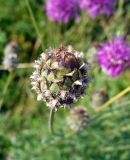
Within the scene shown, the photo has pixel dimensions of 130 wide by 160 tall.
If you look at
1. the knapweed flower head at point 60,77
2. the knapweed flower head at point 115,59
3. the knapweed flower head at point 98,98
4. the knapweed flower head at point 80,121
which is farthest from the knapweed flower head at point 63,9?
the knapweed flower head at point 60,77

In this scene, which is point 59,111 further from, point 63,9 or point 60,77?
point 60,77

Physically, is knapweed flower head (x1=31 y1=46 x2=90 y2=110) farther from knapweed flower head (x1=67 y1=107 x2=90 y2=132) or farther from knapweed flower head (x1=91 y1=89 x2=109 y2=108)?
knapweed flower head (x1=91 y1=89 x2=109 y2=108)

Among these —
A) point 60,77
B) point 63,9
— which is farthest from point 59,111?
point 60,77

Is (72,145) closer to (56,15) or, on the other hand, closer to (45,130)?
(45,130)

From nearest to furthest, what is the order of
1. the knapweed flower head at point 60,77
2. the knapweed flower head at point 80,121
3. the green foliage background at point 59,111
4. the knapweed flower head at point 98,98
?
the knapweed flower head at point 60,77, the knapweed flower head at point 80,121, the knapweed flower head at point 98,98, the green foliage background at point 59,111

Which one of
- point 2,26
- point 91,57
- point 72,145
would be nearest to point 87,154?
point 72,145

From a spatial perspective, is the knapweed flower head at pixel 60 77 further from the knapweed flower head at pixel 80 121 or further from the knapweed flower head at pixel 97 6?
the knapweed flower head at pixel 97 6
